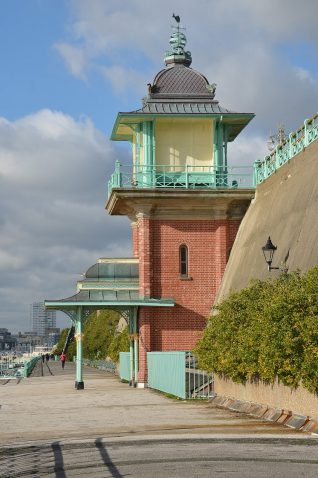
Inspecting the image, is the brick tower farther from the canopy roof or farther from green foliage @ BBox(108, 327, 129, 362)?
green foliage @ BBox(108, 327, 129, 362)

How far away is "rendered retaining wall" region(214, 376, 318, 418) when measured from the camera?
54.0 feet

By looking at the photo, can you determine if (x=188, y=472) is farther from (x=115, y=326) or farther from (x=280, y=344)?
(x=115, y=326)

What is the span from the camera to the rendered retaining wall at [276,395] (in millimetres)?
16473

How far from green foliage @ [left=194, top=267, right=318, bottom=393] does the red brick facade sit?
11.7 m

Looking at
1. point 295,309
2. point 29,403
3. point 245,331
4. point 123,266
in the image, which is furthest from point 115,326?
point 295,309

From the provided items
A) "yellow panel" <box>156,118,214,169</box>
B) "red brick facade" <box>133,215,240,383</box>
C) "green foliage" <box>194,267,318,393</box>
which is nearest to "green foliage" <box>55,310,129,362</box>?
"red brick facade" <box>133,215,240,383</box>

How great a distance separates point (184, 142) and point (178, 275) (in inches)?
218

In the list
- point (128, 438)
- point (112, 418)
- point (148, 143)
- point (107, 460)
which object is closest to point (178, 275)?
point (148, 143)

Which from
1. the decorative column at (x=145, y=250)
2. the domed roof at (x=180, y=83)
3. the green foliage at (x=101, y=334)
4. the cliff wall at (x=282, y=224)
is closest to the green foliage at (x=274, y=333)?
the cliff wall at (x=282, y=224)

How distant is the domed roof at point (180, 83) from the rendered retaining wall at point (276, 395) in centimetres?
1576

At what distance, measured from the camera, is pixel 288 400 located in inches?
701

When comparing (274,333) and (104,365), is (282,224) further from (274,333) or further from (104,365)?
(104,365)

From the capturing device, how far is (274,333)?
1723 cm

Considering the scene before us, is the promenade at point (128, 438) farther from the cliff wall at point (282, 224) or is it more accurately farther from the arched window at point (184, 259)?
the arched window at point (184, 259)
